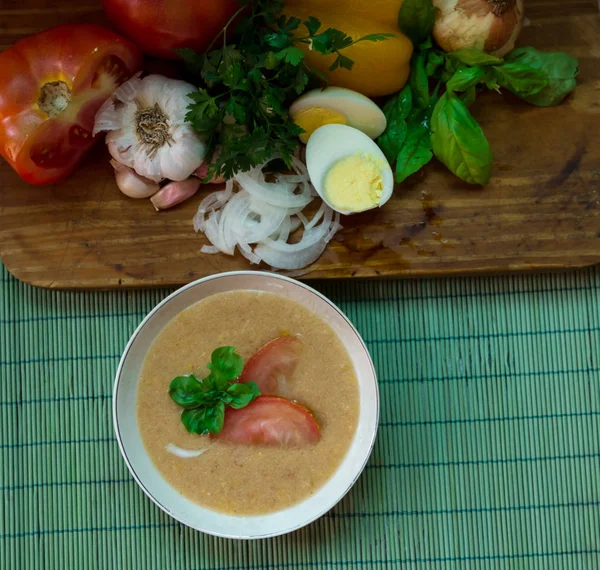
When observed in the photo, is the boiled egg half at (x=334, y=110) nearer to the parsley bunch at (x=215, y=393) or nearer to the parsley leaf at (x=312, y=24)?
the parsley leaf at (x=312, y=24)

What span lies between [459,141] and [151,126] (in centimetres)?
73

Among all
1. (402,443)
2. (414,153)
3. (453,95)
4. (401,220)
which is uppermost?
(453,95)

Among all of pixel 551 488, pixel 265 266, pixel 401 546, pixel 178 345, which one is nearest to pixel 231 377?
pixel 178 345

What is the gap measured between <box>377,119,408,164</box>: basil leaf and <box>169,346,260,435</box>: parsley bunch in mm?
615

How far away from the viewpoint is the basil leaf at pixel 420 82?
1.56 meters

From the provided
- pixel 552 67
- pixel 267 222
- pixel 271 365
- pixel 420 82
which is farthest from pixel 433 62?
pixel 271 365

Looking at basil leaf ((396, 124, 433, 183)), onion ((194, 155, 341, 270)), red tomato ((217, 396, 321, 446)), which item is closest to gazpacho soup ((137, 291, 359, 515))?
red tomato ((217, 396, 321, 446))

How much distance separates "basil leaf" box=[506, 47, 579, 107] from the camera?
1.55 m

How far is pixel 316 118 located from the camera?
4.98ft

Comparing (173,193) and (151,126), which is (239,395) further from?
(151,126)

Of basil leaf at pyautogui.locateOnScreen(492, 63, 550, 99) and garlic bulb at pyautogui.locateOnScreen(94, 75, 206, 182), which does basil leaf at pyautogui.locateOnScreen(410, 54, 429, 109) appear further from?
garlic bulb at pyautogui.locateOnScreen(94, 75, 206, 182)

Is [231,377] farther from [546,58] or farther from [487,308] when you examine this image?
[546,58]

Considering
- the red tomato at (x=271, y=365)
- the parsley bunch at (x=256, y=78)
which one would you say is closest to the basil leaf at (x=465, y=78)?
the parsley bunch at (x=256, y=78)

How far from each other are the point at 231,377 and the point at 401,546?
2.17 ft
